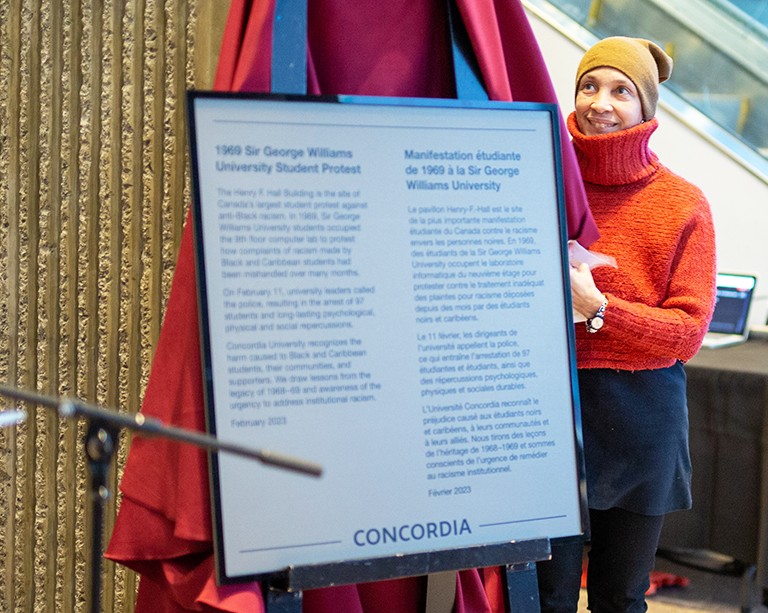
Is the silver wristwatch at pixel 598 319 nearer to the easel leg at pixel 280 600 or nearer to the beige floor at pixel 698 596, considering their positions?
the easel leg at pixel 280 600

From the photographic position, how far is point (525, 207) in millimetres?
1549

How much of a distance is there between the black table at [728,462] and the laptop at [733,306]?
376 millimetres

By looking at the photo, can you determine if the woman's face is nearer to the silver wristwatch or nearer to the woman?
the woman

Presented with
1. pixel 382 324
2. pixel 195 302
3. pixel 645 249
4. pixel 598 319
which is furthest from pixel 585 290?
pixel 195 302

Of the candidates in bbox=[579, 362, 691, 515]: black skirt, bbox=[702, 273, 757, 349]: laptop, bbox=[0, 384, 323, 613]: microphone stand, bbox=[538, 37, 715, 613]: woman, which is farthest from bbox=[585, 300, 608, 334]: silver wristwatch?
bbox=[702, 273, 757, 349]: laptop

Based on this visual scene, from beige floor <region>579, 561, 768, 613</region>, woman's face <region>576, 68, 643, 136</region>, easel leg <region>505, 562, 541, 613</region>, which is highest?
woman's face <region>576, 68, 643, 136</region>

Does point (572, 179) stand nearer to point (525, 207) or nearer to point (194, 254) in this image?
point (525, 207)

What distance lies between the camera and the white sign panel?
1366 millimetres

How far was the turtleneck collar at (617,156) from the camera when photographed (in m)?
1.97

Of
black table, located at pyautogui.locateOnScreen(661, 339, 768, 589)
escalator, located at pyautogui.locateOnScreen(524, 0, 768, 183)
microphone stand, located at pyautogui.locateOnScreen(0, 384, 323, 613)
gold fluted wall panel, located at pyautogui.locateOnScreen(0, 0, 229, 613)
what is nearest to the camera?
microphone stand, located at pyautogui.locateOnScreen(0, 384, 323, 613)

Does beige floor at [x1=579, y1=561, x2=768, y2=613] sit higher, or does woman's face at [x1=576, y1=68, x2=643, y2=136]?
woman's face at [x1=576, y1=68, x2=643, y2=136]

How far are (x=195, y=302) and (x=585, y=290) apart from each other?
0.76 metres

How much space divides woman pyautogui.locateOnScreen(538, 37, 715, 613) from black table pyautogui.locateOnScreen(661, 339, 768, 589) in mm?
1013

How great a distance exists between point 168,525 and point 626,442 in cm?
95
